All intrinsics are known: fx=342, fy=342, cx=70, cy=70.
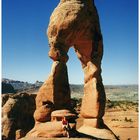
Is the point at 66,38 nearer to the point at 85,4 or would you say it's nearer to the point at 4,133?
the point at 85,4

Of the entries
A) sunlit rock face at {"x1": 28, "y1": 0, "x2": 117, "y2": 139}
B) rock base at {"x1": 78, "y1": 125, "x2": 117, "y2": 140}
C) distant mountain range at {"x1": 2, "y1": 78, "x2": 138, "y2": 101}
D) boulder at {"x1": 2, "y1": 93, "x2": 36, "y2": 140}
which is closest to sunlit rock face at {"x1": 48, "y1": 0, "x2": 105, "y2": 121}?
sunlit rock face at {"x1": 28, "y1": 0, "x2": 117, "y2": 139}

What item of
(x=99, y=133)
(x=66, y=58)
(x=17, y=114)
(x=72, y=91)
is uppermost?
(x=66, y=58)

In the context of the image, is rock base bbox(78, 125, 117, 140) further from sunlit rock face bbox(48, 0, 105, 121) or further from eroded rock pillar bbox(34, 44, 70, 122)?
eroded rock pillar bbox(34, 44, 70, 122)

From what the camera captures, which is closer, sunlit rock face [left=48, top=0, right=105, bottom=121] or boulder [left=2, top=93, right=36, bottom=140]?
sunlit rock face [left=48, top=0, right=105, bottom=121]

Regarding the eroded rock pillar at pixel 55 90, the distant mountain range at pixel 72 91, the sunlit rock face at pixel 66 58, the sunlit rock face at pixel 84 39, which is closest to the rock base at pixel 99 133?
the sunlit rock face at pixel 66 58

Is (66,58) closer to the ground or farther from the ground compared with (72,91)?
farther from the ground

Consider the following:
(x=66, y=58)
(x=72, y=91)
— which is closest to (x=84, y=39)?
(x=66, y=58)

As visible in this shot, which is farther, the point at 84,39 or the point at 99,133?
the point at 84,39

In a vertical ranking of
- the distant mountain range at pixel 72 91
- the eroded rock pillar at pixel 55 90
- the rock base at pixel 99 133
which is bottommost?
the distant mountain range at pixel 72 91

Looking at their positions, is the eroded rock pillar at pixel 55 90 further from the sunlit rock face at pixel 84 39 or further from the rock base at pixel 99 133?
the rock base at pixel 99 133

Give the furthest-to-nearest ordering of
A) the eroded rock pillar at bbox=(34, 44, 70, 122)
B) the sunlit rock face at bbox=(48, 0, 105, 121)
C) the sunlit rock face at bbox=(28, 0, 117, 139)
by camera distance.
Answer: the sunlit rock face at bbox=(48, 0, 105, 121) < the sunlit rock face at bbox=(28, 0, 117, 139) < the eroded rock pillar at bbox=(34, 44, 70, 122)

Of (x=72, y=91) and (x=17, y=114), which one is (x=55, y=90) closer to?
(x=17, y=114)

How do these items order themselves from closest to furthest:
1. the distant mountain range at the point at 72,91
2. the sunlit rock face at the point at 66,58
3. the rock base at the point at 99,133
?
the rock base at the point at 99,133, the sunlit rock face at the point at 66,58, the distant mountain range at the point at 72,91

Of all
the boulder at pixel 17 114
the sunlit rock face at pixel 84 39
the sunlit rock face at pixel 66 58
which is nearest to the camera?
the sunlit rock face at pixel 66 58
